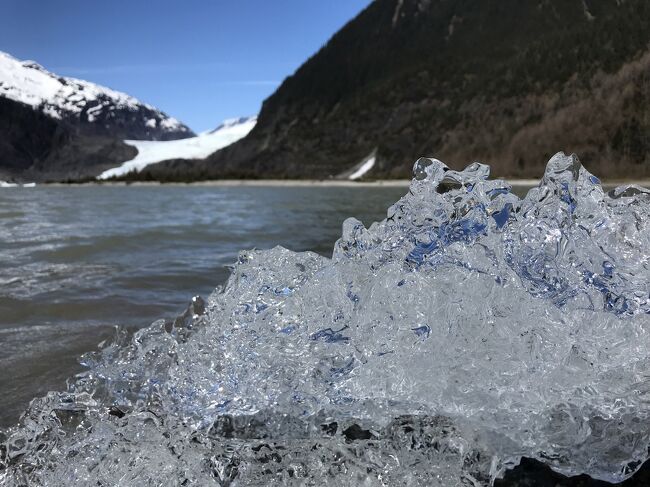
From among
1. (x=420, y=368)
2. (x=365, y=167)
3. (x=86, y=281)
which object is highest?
(x=365, y=167)

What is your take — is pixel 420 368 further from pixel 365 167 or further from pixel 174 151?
pixel 174 151

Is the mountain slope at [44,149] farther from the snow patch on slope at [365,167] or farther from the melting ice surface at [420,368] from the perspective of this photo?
the melting ice surface at [420,368]

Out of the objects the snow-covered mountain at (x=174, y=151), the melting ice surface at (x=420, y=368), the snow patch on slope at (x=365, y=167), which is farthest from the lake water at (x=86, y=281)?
the snow-covered mountain at (x=174, y=151)

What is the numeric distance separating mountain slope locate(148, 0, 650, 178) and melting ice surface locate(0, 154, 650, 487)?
206 ft

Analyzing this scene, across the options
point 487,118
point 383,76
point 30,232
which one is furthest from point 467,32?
point 30,232

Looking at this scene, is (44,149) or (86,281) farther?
(44,149)

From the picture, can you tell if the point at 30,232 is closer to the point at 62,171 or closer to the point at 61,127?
the point at 62,171

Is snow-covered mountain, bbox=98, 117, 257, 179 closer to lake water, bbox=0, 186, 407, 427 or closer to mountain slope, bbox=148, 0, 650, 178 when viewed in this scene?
mountain slope, bbox=148, 0, 650, 178

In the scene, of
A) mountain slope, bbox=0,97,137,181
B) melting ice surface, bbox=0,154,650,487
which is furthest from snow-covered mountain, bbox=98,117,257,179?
melting ice surface, bbox=0,154,650,487

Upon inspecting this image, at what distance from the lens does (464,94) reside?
94188mm

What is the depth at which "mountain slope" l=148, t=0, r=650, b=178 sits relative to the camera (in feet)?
227

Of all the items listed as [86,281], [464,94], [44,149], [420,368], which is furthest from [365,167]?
[44,149]

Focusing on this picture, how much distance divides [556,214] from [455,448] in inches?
38.1

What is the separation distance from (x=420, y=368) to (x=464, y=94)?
9753cm
